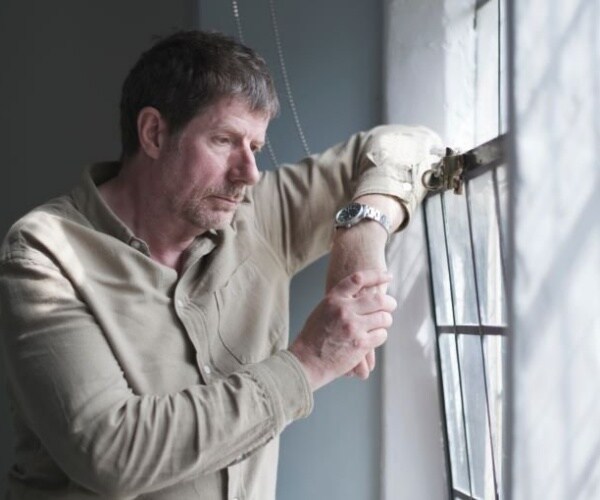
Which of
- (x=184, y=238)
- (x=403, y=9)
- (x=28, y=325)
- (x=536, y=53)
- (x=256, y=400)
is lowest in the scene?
(x=256, y=400)

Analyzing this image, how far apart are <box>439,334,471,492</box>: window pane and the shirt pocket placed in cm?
33

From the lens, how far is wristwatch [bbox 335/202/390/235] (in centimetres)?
170

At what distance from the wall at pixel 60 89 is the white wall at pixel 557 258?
1.77m

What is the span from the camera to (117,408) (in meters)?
1.50

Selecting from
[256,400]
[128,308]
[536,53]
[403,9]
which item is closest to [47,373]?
[128,308]

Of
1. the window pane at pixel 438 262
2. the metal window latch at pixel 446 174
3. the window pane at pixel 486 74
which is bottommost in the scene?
the window pane at pixel 438 262

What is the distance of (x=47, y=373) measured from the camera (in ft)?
5.00

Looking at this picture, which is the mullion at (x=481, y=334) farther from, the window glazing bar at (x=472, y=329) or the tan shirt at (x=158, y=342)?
the tan shirt at (x=158, y=342)

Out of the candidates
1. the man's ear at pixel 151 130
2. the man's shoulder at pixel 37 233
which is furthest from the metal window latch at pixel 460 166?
the man's shoulder at pixel 37 233

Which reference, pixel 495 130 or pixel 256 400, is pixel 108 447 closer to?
pixel 256 400

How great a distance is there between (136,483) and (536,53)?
0.86m

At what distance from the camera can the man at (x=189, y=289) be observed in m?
1.50

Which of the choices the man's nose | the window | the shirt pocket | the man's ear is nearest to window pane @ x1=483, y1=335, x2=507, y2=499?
the window

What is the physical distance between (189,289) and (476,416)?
22.8 inches
